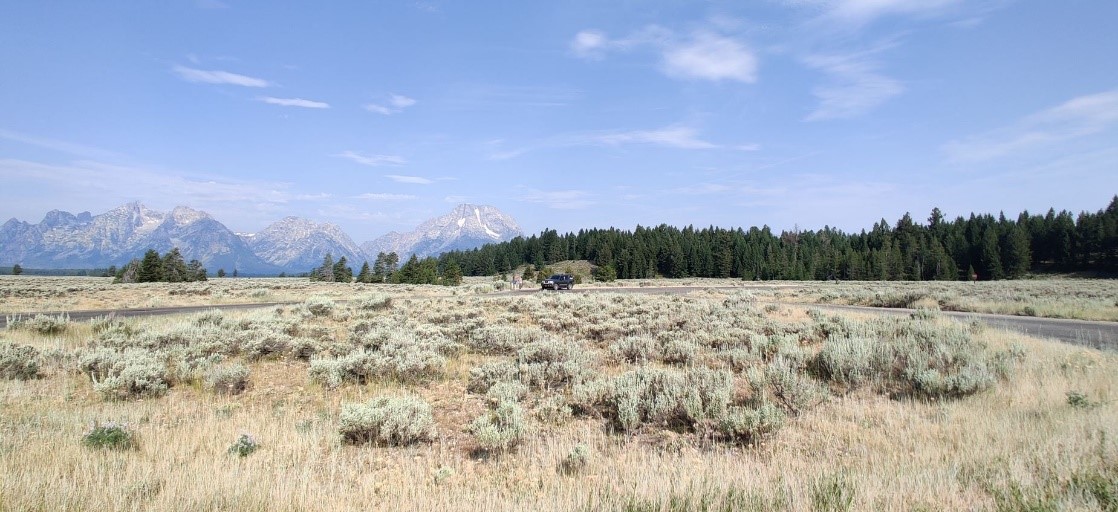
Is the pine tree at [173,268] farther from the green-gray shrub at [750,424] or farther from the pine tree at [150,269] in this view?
the green-gray shrub at [750,424]

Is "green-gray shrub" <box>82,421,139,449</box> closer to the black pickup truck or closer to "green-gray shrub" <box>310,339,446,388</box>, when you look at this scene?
"green-gray shrub" <box>310,339,446,388</box>

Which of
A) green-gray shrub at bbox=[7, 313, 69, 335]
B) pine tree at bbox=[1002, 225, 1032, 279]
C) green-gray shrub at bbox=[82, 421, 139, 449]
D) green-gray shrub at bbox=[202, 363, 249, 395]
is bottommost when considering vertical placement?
green-gray shrub at bbox=[202, 363, 249, 395]

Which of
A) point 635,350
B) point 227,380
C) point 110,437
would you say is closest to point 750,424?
point 635,350

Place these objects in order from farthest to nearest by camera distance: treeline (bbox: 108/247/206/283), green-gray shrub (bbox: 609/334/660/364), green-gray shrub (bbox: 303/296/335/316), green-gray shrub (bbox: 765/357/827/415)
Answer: treeline (bbox: 108/247/206/283) < green-gray shrub (bbox: 303/296/335/316) < green-gray shrub (bbox: 609/334/660/364) < green-gray shrub (bbox: 765/357/827/415)

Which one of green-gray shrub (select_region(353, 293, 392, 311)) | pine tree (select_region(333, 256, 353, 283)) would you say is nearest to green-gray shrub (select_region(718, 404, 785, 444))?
green-gray shrub (select_region(353, 293, 392, 311))

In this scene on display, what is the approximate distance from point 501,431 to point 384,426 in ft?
4.74

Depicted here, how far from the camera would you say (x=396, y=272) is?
212 ft

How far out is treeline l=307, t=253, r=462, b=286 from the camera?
59.3m

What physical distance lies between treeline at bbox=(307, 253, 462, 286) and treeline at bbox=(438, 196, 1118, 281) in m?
8.43

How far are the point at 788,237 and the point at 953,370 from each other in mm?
153154

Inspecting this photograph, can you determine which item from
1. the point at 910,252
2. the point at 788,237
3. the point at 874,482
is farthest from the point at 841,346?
the point at 788,237

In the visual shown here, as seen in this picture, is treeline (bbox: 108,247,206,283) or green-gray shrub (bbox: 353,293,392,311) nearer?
green-gray shrub (bbox: 353,293,392,311)

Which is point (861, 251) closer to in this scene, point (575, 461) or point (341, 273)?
point (341, 273)

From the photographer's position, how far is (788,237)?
14675 centimetres
